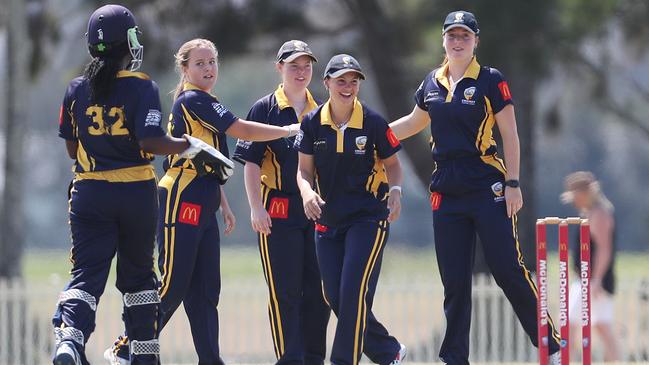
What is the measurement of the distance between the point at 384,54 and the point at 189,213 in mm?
10828

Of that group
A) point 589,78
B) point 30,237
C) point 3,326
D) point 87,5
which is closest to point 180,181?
point 3,326

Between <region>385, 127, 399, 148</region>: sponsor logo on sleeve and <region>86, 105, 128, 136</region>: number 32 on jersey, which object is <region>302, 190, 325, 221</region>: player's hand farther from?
<region>86, 105, 128, 136</region>: number 32 on jersey

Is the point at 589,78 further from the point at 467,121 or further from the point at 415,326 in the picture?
the point at 467,121

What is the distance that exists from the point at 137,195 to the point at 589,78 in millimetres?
13756

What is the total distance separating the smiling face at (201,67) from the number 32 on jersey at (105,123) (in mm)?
909

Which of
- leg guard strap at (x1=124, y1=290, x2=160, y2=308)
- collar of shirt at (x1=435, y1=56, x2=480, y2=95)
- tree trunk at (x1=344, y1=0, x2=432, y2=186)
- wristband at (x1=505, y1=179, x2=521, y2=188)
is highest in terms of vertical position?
tree trunk at (x1=344, y1=0, x2=432, y2=186)

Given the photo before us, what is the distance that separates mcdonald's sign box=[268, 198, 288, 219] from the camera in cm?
827

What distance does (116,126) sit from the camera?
738cm

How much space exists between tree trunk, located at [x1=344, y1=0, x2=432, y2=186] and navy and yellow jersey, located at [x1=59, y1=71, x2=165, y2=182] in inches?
440

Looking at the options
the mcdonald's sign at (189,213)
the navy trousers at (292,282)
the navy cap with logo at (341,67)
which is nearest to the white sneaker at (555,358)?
the navy trousers at (292,282)

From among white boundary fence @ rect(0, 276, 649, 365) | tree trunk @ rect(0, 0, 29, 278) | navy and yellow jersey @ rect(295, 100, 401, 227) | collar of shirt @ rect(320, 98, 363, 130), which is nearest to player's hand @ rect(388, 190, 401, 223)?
navy and yellow jersey @ rect(295, 100, 401, 227)

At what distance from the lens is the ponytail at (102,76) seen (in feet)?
24.2

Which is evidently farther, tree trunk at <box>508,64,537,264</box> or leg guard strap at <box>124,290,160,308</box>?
tree trunk at <box>508,64,537,264</box>

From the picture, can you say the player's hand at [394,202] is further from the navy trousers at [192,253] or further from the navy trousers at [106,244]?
the navy trousers at [106,244]
